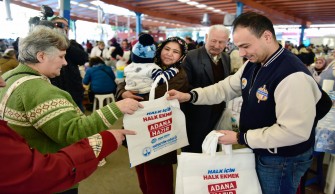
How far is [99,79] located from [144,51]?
3385 mm

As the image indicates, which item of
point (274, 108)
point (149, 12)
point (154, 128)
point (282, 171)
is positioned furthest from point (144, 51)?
point (149, 12)

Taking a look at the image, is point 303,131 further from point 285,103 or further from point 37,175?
point 37,175

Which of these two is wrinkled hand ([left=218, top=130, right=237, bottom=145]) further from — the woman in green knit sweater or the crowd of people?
the woman in green knit sweater

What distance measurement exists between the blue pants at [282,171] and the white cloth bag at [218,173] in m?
0.06

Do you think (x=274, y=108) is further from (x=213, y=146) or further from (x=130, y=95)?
(x=130, y=95)

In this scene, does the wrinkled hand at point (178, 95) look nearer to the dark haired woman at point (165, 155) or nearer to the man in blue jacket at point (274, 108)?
the dark haired woman at point (165, 155)

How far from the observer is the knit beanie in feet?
5.73

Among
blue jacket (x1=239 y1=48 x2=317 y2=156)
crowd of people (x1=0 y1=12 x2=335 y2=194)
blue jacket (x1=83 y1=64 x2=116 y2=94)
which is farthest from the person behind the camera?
blue jacket (x1=83 y1=64 x2=116 y2=94)

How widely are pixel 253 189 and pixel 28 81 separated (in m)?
1.27

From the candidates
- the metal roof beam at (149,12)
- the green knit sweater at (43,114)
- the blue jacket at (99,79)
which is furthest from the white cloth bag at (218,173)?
the metal roof beam at (149,12)

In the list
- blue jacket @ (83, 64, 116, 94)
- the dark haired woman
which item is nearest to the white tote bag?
the dark haired woman

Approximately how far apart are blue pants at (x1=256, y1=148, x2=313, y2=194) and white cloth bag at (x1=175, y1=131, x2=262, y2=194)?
6 centimetres

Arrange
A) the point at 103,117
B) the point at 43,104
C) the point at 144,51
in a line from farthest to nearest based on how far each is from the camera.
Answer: the point at 144,51, the point at 103,117, the point at 43,104

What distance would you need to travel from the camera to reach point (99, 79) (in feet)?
16.1
